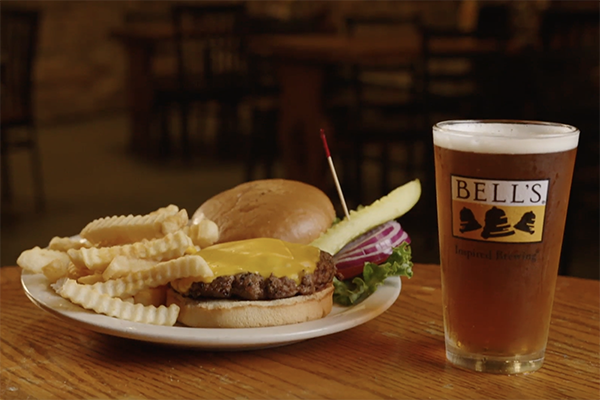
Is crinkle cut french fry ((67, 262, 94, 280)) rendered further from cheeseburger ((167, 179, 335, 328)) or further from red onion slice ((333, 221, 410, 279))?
red onion slice ((333, 221, 410, 279))

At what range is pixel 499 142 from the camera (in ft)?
2.88

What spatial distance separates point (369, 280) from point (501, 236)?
12.6 inches

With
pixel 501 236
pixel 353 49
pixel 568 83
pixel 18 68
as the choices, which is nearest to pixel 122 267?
pixel 501 236

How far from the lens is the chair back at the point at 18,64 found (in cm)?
489

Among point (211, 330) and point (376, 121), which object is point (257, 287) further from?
point (376, 121)

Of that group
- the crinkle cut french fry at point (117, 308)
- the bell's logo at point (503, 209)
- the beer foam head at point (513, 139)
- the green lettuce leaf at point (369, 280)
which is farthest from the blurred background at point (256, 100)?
the crinkle cut french fry at point (117, 308)

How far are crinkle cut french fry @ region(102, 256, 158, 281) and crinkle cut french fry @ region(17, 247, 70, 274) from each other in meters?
0.11

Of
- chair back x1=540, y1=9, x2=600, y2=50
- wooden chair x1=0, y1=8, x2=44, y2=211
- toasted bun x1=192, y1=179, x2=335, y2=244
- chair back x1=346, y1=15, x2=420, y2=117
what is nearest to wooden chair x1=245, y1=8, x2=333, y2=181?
chair back x1=346, y1=15, x2=420, y2=117

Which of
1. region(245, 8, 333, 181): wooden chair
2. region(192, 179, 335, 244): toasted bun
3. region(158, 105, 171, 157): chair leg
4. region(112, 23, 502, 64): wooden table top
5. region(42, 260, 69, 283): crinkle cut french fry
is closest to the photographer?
region(42, 260, 69, 283): crinkle cut french fry

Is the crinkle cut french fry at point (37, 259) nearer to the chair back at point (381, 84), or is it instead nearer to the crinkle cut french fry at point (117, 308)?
the crinkle cut french fry at point (117, 308)

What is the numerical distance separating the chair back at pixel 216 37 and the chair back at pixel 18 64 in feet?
4.32

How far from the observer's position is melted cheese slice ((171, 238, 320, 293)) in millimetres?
1004

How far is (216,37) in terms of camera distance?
20.7 ft

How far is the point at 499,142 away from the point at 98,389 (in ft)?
1.78
